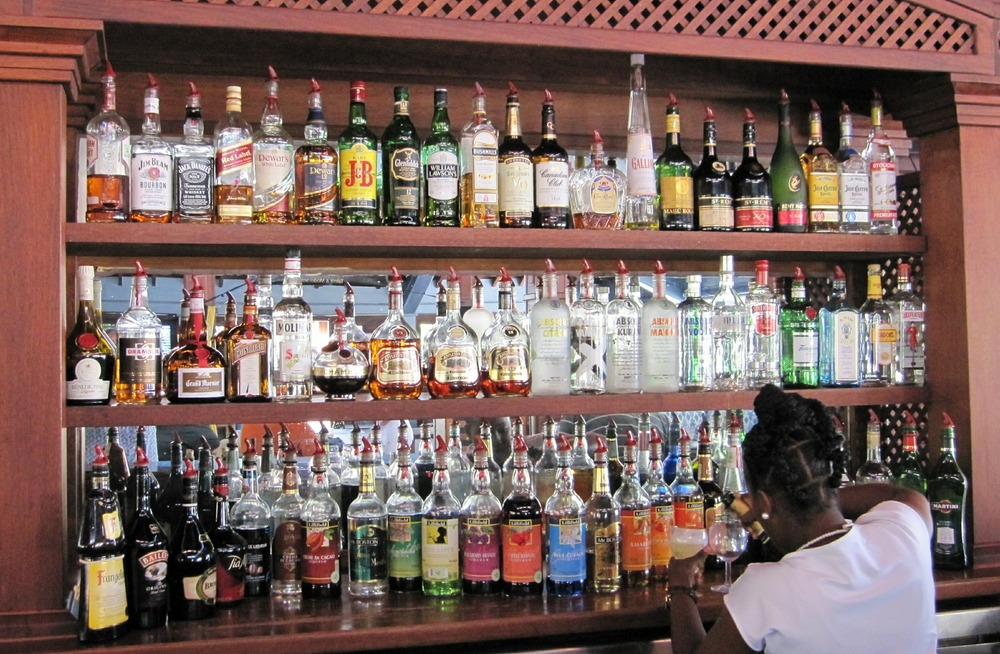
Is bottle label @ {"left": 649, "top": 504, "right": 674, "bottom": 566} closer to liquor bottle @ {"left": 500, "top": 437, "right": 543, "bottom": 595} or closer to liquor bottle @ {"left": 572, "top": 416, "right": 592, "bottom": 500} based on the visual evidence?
liquor bottle @ {"left": 572, "top": 416, "right": 592, "bottom": 500}

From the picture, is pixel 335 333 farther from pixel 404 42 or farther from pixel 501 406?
pixel 404 42

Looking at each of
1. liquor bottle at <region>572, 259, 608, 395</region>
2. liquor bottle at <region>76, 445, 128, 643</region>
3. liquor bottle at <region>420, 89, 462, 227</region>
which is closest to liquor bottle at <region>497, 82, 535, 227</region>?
liquor bottle at <region>420, 89, 462, 227</region>

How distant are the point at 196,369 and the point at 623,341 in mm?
961

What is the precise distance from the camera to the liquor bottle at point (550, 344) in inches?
83.5

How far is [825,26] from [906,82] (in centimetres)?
29

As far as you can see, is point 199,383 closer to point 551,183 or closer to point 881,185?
point 551,183

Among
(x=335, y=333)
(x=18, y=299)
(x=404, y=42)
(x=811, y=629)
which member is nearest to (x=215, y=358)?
(x=335, y=333)

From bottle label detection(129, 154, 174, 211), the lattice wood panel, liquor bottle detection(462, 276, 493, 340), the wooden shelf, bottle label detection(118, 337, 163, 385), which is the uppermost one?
the lattice wood panel

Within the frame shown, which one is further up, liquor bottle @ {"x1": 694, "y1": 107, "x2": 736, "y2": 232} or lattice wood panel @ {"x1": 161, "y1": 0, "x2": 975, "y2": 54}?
lattice wood panel @ {"x1": 161, "y1": 0, "x2": 975, "y2": 54}

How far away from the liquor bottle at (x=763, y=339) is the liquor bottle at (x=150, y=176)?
53.6 inches

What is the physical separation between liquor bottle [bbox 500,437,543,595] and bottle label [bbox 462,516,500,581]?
0.06ft

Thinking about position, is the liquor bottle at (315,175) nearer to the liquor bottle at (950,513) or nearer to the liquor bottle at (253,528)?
the liquor bottle at (253,528)

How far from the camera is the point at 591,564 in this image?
212cm

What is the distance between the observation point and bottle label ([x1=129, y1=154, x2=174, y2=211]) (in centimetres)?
190
